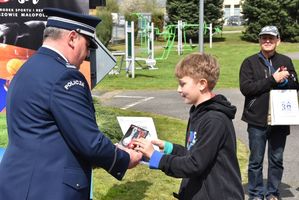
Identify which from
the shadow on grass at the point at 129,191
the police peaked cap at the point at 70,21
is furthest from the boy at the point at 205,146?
the shadow on grass at the point at 129,191

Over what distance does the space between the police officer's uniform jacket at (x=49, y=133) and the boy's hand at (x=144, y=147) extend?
446 mm

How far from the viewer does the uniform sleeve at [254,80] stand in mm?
5410

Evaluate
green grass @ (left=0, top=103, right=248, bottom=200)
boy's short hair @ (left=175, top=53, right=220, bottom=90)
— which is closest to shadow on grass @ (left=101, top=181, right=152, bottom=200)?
green grass @ (left=0, top=103, right=248, bottom=200)

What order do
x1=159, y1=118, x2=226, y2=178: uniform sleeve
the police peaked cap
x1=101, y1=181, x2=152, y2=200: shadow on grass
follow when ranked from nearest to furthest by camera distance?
the police peaked cap → x1=159, y1=118, x2=226, y2=178: uniform sleeve → x1=101, y1=181, x2=152, y2=200: shadow on grass

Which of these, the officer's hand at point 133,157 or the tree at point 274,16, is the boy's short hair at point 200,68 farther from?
the tree at point 274,16

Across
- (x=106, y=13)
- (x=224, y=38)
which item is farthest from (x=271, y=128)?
(x=224, y=38)

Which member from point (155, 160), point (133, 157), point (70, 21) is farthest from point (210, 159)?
point (70, 21)

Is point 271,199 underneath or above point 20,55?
underneath

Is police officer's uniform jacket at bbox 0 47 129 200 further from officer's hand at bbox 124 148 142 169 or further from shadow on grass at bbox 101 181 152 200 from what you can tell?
shadow on grass at bbox 101 181 152 200

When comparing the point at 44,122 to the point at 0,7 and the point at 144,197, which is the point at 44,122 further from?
the point at 144,197

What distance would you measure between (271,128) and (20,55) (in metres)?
2.70

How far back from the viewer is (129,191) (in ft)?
20.7

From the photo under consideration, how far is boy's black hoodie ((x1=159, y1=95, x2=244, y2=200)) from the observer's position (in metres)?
3.04

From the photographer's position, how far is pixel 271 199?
5793 mm
